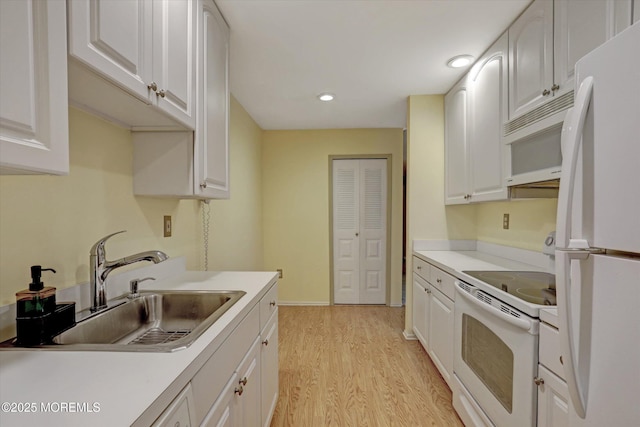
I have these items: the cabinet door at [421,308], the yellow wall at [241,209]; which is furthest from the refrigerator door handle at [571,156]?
the yellow wall at [241,209]

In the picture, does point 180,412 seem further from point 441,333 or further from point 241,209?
point 241,209

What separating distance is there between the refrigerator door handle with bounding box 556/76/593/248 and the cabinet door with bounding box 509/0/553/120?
852 millimetres

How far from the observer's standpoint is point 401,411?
190cm

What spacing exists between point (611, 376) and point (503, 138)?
1.54m

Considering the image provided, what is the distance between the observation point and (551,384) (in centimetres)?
108

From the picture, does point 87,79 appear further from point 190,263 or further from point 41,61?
point 190,263

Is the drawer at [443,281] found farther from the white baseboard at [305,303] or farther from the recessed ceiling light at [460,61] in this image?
the white baseboard at [305,303]

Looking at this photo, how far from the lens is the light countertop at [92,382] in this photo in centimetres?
54

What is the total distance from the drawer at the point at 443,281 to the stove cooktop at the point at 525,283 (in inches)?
7.5

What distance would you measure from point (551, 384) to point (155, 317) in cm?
159

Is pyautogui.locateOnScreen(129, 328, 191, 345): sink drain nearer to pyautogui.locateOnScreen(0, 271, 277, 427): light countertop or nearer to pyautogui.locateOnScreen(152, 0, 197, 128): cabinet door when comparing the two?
pyautogui.locateOnScreen(0, 271, 277, 427): light countertop

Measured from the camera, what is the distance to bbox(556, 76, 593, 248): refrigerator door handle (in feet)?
2.50

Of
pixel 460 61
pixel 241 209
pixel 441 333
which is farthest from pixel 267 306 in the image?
pixel 460 61

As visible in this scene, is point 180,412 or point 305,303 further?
point 305,303
